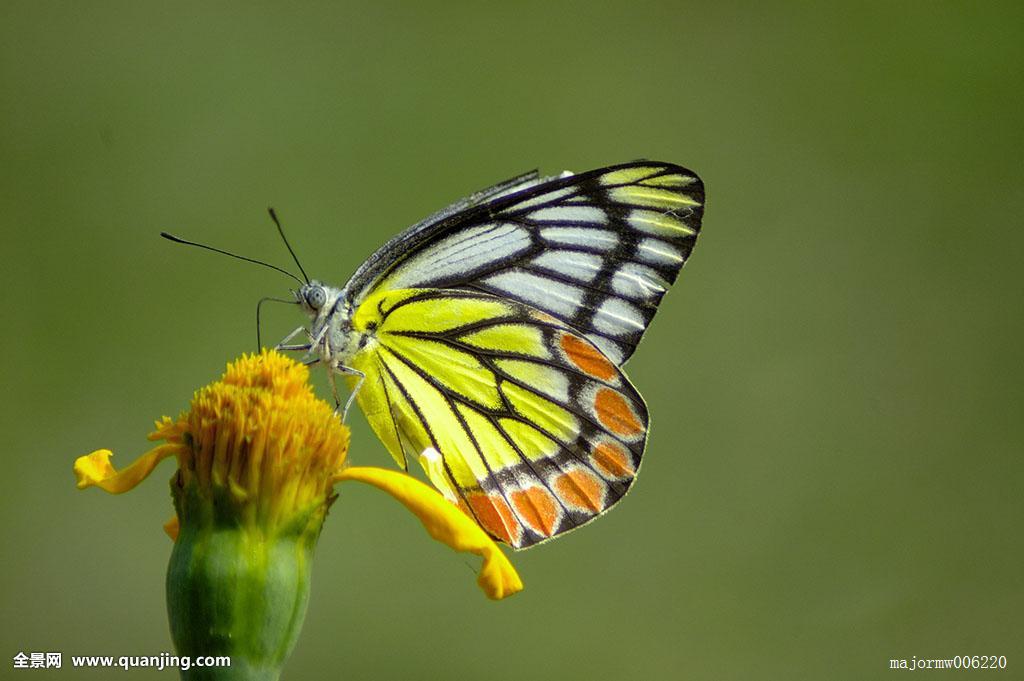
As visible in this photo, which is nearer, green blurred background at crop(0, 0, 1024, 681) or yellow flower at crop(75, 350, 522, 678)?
yellow flower at crop(75, 350, 522, 678)

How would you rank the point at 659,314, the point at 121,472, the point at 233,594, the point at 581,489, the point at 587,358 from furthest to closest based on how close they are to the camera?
the point at 659,314
the point at 587,358
the point at 581,489
the point at 121,472
the point at 233,594

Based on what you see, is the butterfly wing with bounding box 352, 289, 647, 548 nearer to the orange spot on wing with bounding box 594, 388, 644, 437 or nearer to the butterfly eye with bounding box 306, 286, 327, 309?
the orange spot on wing with bounding box 594, 388, 644, 437

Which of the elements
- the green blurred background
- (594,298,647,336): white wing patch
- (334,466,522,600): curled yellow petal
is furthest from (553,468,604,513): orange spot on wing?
the green blurred background

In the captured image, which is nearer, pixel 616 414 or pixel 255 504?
pixel 255 504

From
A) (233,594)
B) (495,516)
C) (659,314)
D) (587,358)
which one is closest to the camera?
(233,594)

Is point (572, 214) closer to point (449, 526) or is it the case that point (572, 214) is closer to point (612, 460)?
point (612, 460)

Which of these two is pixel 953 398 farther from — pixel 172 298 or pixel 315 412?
pixel 315 412

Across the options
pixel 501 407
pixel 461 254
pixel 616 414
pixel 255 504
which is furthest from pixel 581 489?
pixel 255 504
